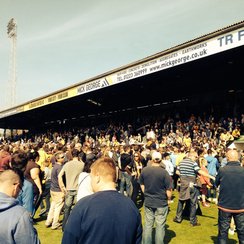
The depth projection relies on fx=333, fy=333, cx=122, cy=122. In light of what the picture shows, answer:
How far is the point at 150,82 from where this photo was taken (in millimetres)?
24656

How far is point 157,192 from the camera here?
6.45 metres

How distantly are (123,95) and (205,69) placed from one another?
9316 millimetres

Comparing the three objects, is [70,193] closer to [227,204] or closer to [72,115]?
[227,204]

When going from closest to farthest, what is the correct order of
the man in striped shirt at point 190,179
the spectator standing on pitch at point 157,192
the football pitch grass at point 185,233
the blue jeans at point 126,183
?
1. the spectator standing on pitch at point 157,192
2. the football pitch grass at point 185,233
3. the man in striped shirt at point 190,179
4. the blue jeans at point 126,183

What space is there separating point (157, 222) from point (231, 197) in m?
1.53

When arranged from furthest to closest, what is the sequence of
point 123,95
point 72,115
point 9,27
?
point 9,27, point 72,115, point 123,95

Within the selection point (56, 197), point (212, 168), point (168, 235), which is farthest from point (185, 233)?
point (212, 168)

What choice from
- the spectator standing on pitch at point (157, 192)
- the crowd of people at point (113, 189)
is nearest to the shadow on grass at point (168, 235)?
the crowd of people at point (113, 189)

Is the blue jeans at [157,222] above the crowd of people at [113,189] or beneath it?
beneath

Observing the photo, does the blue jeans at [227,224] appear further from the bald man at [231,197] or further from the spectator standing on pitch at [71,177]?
the spectator standing on pitch at [71,177]

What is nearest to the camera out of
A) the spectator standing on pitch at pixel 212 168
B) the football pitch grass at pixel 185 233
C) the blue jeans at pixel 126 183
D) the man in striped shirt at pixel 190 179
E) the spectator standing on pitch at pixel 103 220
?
the spectator standing on pitch at pixel 103 220

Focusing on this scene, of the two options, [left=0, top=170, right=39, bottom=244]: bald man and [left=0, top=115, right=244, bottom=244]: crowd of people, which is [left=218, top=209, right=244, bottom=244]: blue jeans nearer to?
[left=0, top=115, right=244, bottom=244]: crowd of people

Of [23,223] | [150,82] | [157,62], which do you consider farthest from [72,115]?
[23,223]

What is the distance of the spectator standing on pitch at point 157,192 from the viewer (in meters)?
6.45
